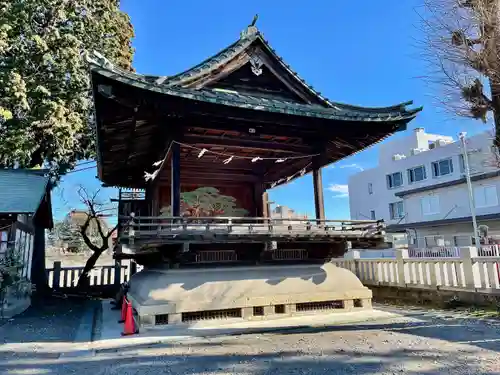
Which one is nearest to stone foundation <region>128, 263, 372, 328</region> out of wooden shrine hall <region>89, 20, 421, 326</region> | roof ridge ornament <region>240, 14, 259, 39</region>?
wooden shrine hall <region>89, 20, 421, 326</region>

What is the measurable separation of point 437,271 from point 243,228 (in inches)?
247

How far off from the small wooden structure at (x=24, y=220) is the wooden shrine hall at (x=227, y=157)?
275cm

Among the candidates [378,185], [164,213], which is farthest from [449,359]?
[378,185]

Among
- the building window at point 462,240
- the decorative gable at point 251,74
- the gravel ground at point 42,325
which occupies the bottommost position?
the gravel ground at point 42,325

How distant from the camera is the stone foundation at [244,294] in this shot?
8.73 metres

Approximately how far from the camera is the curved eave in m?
7.91

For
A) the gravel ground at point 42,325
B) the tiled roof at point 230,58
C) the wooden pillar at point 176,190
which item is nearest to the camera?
the gravel ground at point 42,325

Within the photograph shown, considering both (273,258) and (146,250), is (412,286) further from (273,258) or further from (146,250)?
(146,250)

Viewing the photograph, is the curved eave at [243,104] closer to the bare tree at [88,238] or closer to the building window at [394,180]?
the bare tree at [88,238]

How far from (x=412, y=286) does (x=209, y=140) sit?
788 cm

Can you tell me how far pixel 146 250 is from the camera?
9.18m

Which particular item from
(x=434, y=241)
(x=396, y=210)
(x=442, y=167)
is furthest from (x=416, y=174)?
(x=434, y=241)

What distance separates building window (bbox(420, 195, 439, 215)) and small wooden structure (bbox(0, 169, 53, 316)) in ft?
87.8

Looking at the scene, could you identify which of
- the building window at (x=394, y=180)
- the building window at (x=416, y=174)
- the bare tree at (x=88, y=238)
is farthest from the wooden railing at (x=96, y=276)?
the building window at (x=394, y=180)
